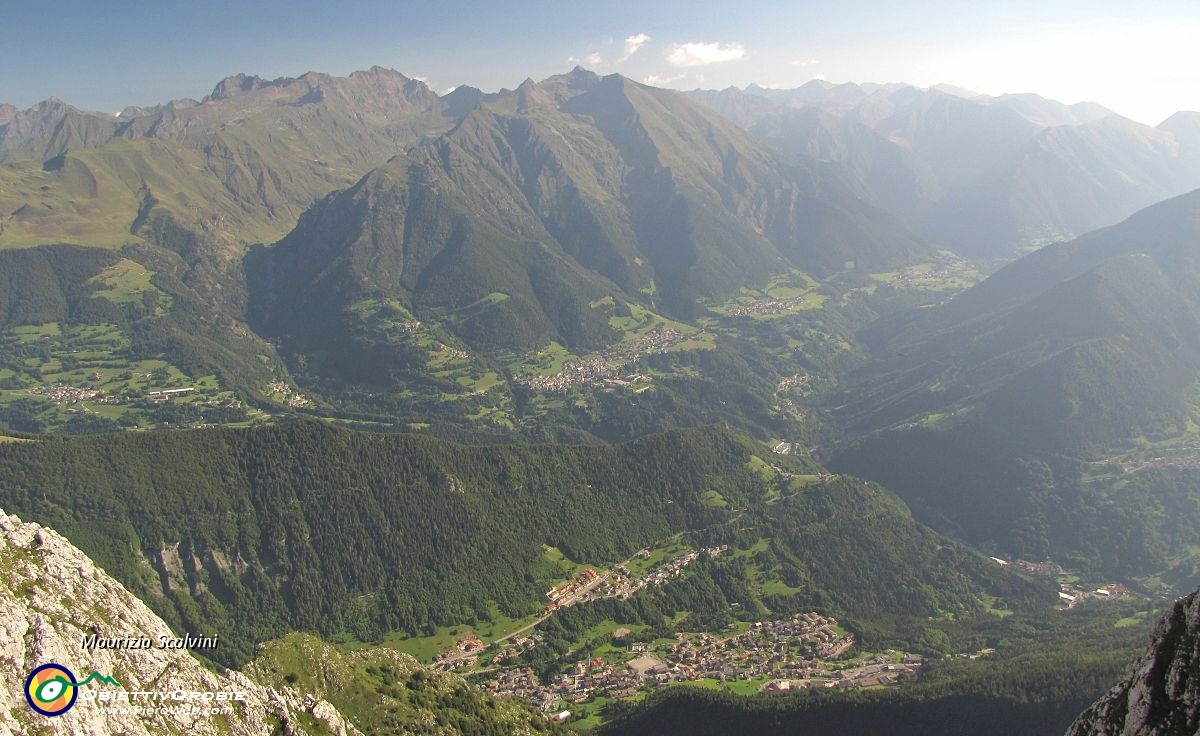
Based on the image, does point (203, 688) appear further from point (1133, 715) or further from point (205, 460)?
point (205, 460)

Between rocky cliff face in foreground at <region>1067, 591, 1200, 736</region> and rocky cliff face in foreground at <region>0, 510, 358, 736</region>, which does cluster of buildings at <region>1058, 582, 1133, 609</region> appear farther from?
rocky cliff face in foreground at <region>0, 510, 358, 736</region>

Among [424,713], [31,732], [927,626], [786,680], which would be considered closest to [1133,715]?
[31,732]

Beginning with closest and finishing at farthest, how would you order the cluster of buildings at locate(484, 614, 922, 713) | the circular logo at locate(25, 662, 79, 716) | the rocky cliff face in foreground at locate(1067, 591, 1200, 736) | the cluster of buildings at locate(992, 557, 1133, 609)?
1. the rocky cliff face in foreground at locate(1067, 591, 1200, 736)
2. the circular logo at locate(25, 662, 79, 716)
3. the cluster of buildings at locate(484, 614, 922, 713)
4. the cluster of buildings at locate(992, 557, 1133, 609)

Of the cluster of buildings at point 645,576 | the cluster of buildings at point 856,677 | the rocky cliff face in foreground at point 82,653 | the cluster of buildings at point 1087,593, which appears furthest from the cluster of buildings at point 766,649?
the rocky cliff face in foreground at point 82,653

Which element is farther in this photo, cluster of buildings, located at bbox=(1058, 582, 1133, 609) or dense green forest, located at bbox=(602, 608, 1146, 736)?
cluster of buildings, located at bbox=(1058, 582, 1133, 609)

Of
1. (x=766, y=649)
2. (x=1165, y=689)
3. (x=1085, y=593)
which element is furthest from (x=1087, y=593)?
(x=1165, y=689)

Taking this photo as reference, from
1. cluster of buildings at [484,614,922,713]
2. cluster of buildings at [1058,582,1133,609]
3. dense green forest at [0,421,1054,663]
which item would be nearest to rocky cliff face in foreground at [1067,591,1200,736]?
cluster of buildings at [484,614,922,713]
